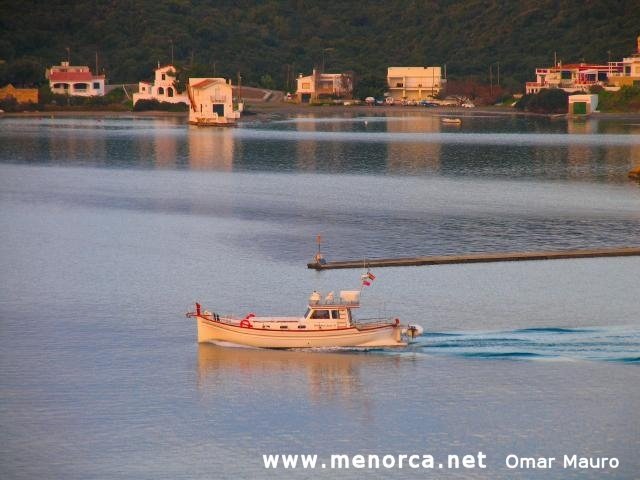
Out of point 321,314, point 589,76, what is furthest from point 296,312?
point 589,76

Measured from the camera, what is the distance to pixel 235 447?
3206 centimetres

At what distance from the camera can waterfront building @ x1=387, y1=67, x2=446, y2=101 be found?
639ft

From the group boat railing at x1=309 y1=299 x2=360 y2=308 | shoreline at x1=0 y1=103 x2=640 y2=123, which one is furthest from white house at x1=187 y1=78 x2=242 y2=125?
boat railing at x1=309 y1=299 x2=360 y2=308

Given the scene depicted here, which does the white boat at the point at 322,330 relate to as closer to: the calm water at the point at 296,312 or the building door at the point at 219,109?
the calm water at the point at 296,312

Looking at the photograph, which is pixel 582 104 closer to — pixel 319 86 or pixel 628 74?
pixel 628 74

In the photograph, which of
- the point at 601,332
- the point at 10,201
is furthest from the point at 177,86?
the point at 601,332

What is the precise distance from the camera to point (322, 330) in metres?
38.9

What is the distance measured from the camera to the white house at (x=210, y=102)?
14562 centimetres

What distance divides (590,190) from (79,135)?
2564 inches

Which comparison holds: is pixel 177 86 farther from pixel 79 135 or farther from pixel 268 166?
pixel 268 166

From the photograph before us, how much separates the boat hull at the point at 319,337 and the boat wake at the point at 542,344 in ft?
2.76

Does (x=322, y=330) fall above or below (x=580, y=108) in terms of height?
below

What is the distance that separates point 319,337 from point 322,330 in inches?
9.2

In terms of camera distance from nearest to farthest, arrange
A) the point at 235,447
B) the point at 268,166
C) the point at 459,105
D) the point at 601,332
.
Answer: the point at 235,447 < the point at 601,332 < the point at 268,166 < the point at 459,105
